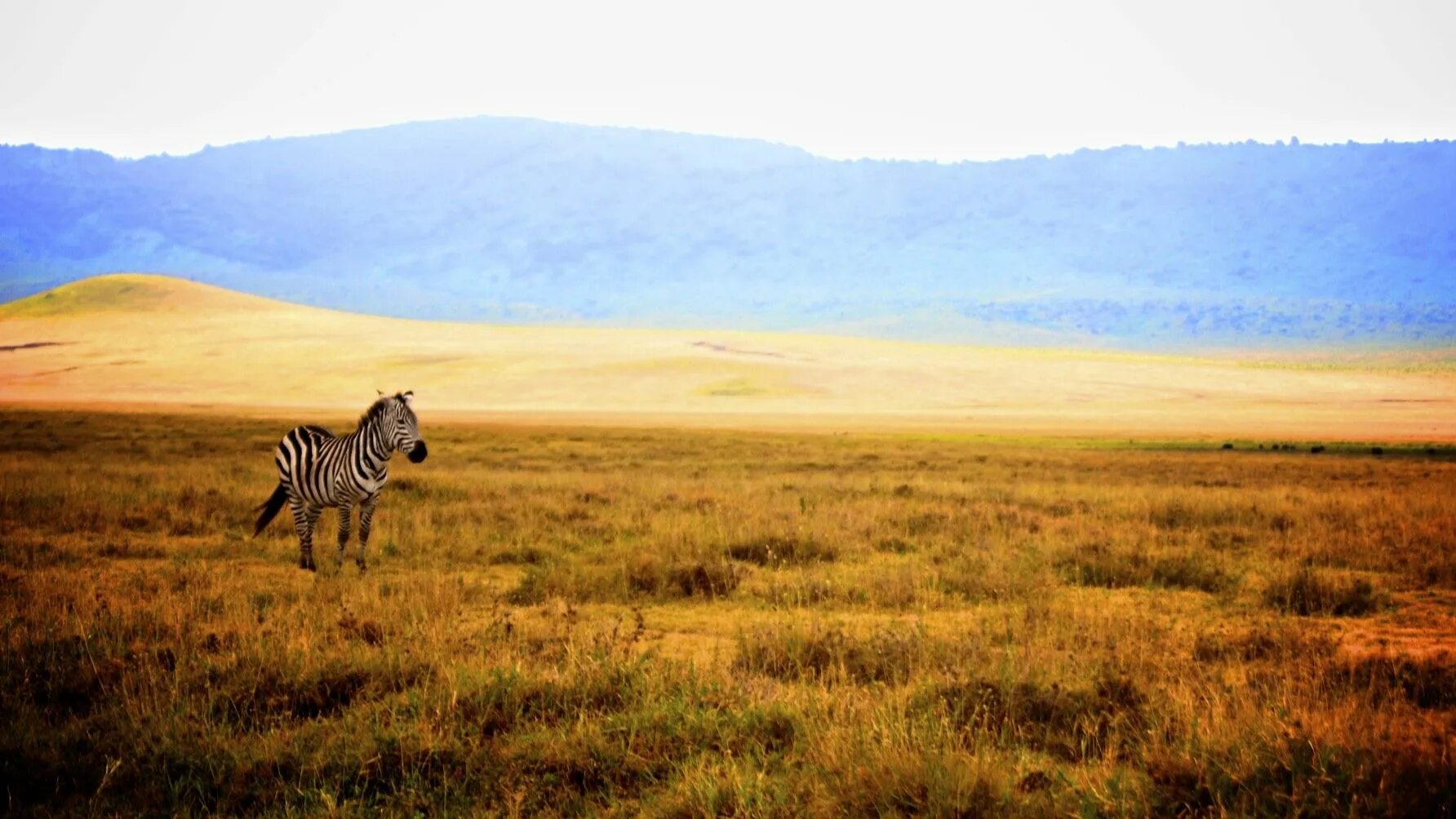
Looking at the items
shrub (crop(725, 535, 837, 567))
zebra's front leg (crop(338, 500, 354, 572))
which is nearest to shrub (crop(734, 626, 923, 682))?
shrub (crop(725, 535, 837, 567))

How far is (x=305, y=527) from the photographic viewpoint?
15.2 m

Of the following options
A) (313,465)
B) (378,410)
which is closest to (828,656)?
(378,410)

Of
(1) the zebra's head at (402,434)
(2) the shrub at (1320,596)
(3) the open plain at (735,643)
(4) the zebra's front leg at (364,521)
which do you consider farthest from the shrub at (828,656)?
(1) the zebra's head at (402,434)

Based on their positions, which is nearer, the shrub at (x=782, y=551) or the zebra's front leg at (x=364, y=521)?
the zebra's front leg at (x=364, y=521)

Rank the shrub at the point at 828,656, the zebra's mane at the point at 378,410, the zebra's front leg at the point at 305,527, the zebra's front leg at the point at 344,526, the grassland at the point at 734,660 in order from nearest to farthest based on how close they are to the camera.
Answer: the grassland at the point at 734,660 < the shrub at the point at 828,656 < the zebra's front leg at the point at 344,526 < the zebra's front leg at the point at 305,527 < the zebra's mane at the point at 378,410

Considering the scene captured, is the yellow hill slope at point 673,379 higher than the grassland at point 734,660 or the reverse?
higher

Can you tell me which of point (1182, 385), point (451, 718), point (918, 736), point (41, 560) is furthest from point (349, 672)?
point (1182, 385)

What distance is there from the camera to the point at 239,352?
109 meters

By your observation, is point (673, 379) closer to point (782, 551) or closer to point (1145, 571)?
point (782, 551)

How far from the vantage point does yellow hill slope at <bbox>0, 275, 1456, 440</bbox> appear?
72.7 metres

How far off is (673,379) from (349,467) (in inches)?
3245

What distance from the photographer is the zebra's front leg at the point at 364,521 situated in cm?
1423

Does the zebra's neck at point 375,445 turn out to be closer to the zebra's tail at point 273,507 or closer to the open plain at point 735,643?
the open plain at point 735,643

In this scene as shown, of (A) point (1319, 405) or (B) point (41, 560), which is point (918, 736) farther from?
(A) point (1319, 405)
